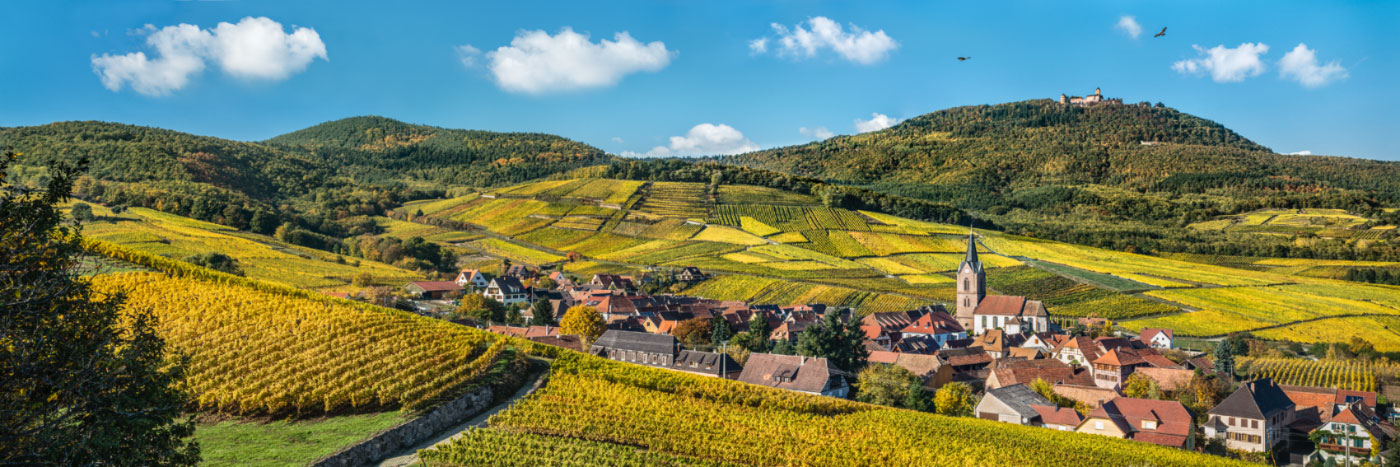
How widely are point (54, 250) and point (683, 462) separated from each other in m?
14.2

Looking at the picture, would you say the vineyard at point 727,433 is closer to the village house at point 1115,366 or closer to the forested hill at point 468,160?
the village house at point 1115,366

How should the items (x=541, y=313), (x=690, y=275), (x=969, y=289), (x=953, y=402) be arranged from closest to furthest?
(x=953, y=402) < (x=541, y=313) < (x=969, y=289) < (x=690, y=275)

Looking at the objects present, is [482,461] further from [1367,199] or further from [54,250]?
[1367,199]

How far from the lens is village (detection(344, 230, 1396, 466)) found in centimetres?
3819

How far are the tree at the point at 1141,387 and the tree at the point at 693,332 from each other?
83.2 ft

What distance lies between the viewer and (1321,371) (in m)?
52.7

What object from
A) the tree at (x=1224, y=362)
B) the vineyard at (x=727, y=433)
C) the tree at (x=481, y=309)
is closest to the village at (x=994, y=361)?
the tree at (x=481, y=309)

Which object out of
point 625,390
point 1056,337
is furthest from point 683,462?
point 1056,337

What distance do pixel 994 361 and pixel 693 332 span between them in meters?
19.5

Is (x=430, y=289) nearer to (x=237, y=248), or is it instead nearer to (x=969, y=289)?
(x=237, y=248)

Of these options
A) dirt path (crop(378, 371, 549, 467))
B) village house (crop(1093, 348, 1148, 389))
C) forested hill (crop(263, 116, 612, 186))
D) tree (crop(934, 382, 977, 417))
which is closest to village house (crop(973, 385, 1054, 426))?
tree (crop(934, 382, 977, 417))

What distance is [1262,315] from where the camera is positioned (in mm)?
68188

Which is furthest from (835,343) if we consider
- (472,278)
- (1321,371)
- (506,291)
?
(472,278)

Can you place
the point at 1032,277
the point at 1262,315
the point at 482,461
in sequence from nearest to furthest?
the point at 482,461 → the point at 1262,315 → the point at 1032,277
